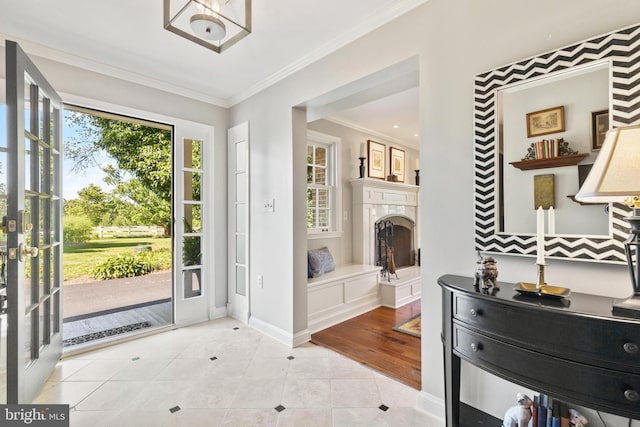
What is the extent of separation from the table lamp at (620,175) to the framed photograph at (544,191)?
0.36m

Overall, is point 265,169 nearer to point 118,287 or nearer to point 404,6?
point 404,6

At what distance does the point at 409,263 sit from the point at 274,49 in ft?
13.9

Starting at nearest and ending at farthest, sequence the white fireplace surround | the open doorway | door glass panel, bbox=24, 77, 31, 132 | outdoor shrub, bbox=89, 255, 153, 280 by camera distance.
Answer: door glass panel, bbox=24, 77, 31, 132, the white fireplace surround, the open doorway, outdoor shrub, bbox=89, 255, 153, 280

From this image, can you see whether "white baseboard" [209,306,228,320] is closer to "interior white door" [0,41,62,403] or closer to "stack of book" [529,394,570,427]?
"interior white door" [0,41,62,403]

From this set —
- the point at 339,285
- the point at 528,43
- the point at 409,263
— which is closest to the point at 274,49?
the point at 528,43

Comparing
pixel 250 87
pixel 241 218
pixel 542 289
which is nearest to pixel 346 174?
pixel 241 218

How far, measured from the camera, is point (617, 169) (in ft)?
3.12

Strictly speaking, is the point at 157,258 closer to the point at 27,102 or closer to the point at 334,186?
the point at 334,186

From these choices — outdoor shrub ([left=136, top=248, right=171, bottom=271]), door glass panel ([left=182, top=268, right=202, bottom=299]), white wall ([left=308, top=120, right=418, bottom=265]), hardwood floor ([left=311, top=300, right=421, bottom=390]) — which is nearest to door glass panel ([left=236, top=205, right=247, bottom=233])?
door glass panel ([left=182, top=268, right=202, bottom=299])

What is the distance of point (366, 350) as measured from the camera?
274cm

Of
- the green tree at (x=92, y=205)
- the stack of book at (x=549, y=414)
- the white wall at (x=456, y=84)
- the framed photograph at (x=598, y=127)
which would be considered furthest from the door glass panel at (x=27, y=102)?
the green tree at (x=92, y=205)

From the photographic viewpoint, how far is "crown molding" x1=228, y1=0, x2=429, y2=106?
197cm

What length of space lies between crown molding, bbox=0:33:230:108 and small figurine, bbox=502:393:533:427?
3796 mm

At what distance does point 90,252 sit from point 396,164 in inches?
225
